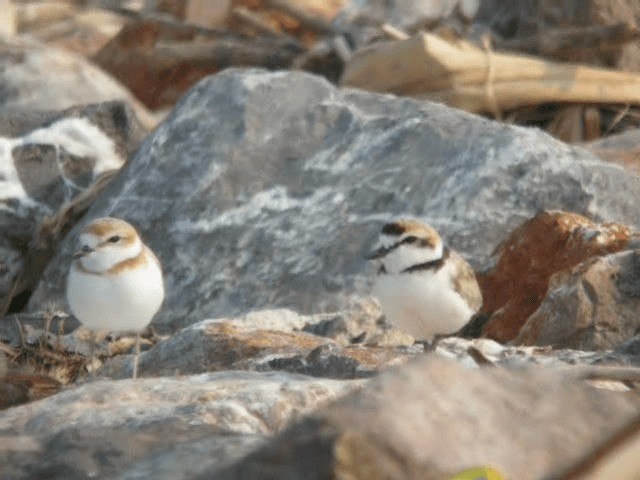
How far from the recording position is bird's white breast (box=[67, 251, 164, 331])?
961cm

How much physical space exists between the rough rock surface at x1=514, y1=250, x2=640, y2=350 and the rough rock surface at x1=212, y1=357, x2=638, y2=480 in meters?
5.01

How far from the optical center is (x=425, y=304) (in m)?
9.69

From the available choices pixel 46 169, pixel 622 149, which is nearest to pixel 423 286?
pixel 46 169

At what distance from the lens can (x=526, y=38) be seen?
17.6 m

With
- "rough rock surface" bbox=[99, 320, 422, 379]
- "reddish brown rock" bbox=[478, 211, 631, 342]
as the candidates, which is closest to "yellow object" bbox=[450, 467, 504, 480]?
"rough rock surface" bbox=[99, 320, 422, 379]

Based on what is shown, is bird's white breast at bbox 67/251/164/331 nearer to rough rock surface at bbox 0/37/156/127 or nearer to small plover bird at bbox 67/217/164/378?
small plover bird at bbox 67/217/164/378

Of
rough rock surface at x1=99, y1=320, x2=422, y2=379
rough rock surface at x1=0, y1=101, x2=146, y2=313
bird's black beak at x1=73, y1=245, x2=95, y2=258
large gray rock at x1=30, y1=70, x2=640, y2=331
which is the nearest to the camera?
rough rock surface at x1=99, y1=320, x2=422, y2=379

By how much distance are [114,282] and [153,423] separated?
3.90 meters

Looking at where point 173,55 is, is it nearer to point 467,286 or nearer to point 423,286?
point 467,286

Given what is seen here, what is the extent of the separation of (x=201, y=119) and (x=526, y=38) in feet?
18.5

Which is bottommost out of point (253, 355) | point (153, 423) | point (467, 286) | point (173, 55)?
point (173, 55)

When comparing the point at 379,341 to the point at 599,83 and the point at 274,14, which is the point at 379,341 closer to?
the point at 599,83

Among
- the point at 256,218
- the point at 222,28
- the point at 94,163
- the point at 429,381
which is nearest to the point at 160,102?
the point at 222,28

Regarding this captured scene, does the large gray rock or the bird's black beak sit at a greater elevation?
the bird's black beak
